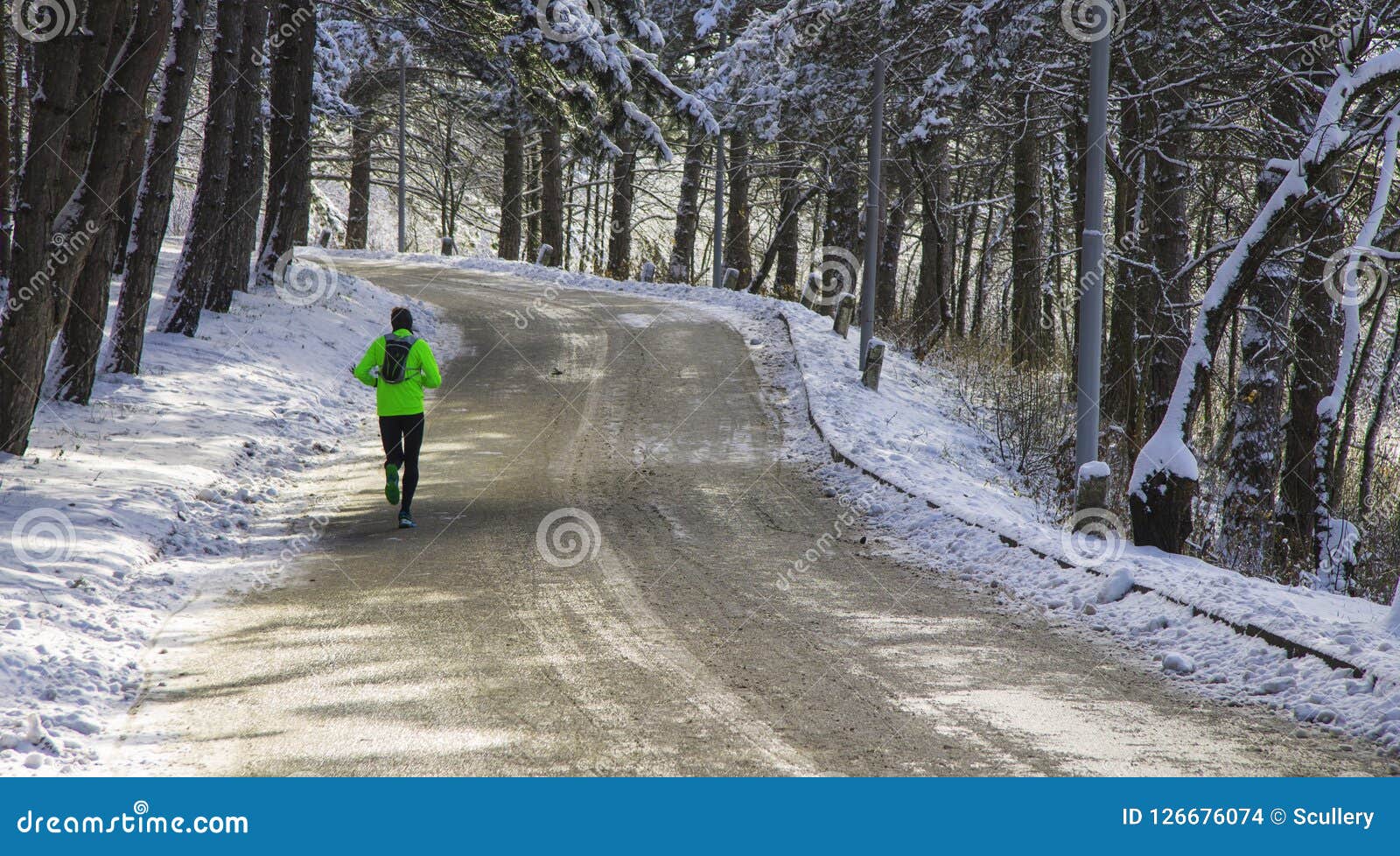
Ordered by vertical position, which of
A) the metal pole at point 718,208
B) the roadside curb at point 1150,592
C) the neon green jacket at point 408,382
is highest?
the metal pole at point 718,208

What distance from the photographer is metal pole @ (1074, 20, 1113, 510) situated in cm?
984

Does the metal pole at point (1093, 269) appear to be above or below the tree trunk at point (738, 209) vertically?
below

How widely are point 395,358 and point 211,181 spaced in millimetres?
7015

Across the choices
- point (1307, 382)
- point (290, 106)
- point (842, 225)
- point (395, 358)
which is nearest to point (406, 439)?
point (395, 358)

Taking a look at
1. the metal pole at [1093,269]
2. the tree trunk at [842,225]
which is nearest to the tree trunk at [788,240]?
the tree trunk at [842,225]

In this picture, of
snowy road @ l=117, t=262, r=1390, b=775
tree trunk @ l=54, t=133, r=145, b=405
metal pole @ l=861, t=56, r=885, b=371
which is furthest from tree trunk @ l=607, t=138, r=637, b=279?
snowy road @ l=117, t=262, r=1390, b=775

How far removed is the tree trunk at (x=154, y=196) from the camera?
12.9m

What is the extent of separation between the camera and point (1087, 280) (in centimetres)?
992

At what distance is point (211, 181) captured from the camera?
1510 centimetres

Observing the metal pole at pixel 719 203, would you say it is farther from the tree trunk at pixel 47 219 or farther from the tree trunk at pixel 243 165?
the tree trunk at pixel 47 219

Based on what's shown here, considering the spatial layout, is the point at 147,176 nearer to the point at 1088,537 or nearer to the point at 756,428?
the point at 756,428

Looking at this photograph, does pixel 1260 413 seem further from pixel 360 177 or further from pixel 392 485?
pixel 360 177

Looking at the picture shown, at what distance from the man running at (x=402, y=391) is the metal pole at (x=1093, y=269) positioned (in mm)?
5623

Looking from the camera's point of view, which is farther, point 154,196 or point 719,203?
point 719,203
